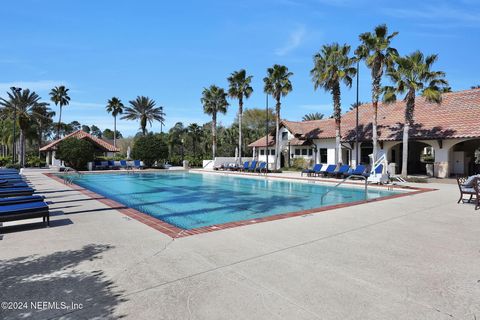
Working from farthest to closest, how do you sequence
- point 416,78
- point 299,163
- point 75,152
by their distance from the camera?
1. point 299,163
2. point 75,152
3. point 416,78

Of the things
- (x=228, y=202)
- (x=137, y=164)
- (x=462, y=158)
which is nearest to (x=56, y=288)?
(x=228, y=202)

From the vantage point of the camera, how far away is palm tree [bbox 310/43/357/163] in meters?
22.6

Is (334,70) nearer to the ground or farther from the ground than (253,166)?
farther from the ground

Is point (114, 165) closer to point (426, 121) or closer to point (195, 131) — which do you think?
point (195, 131)

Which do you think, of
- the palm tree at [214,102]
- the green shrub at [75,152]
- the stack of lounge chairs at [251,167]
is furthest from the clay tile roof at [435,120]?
the green shrub at [75,152]

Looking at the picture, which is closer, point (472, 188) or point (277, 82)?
point (472, 188)

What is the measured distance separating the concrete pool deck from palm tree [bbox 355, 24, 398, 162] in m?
15.6

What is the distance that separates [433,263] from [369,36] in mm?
19432

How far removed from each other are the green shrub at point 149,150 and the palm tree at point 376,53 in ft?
75.6

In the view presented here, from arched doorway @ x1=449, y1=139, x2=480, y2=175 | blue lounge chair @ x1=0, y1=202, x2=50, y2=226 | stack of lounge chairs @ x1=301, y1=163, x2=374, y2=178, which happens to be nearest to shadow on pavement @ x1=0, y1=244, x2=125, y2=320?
blue lounge chair @ x1=0, y1=202, x2=50, y2=226

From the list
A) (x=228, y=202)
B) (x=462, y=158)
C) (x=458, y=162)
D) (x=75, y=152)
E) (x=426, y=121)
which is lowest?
(x=228, y=202)

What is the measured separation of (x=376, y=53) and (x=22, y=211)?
21073mm

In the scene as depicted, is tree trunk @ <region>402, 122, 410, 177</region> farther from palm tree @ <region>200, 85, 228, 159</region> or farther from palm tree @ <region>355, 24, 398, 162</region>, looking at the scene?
palm tree @ <region>200, 85, 228, 159</region>

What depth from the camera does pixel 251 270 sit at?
4.33 metres
